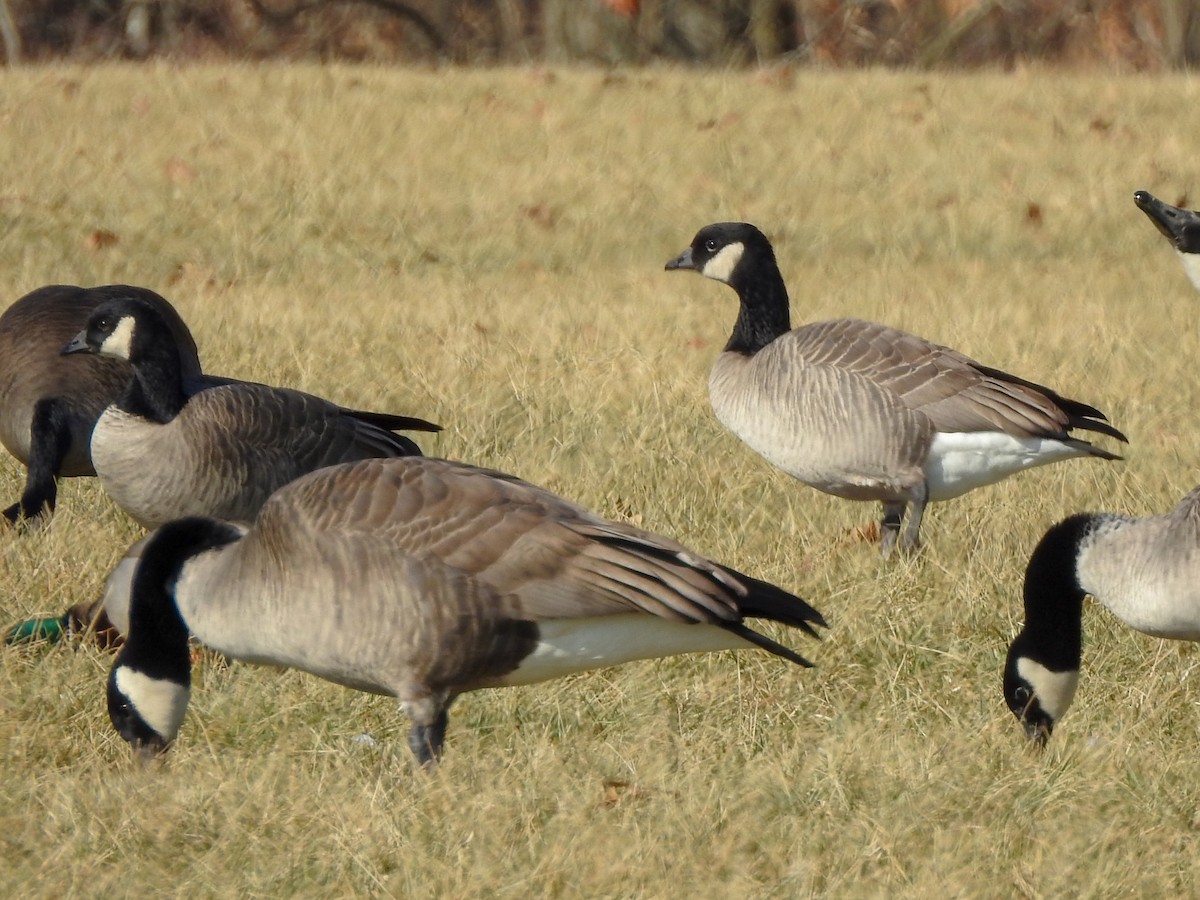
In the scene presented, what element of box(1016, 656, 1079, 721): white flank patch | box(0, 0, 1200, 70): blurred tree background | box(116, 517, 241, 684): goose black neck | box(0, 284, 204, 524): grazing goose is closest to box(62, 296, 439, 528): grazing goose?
box(0, 284, 204, 524): grazing goose

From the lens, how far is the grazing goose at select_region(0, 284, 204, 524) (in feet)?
21.3

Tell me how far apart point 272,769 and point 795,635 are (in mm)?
1807

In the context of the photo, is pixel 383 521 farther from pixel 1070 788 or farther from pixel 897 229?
pixel 897 229

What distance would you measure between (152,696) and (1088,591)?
2.44 metres

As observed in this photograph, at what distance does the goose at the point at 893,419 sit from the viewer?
6.34 m

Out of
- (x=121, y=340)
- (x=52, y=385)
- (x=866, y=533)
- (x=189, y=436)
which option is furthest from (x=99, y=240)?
(x=866, y=533)

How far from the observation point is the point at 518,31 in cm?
2784

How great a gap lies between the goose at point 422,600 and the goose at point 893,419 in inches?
83.0

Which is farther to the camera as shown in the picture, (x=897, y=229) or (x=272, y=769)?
Result: (x=897, y=229)

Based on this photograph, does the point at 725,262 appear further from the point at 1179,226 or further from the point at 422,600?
the point at 422,600

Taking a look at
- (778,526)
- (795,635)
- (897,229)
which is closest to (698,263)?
(778,526)

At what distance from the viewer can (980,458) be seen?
6.40 m

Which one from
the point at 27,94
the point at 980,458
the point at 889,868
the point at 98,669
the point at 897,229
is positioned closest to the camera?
the point at 889,868

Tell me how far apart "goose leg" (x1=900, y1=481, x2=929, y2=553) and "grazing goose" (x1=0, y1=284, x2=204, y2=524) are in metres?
2.61
